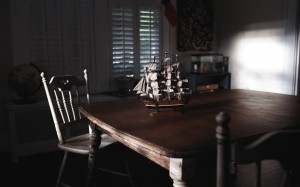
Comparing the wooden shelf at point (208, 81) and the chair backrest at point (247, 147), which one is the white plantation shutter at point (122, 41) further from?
the chair backrest at point (247, 147)

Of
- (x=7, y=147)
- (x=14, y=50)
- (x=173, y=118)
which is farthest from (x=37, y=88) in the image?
(x=173, y=118)

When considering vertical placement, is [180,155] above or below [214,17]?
below

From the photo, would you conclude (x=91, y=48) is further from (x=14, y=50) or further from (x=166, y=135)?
(x=166, y=135)

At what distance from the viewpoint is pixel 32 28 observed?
3289 mm

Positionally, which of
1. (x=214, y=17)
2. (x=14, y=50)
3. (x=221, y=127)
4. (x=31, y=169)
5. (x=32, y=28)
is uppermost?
(x=214, y=17)

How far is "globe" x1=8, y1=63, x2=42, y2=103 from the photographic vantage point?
119 inches

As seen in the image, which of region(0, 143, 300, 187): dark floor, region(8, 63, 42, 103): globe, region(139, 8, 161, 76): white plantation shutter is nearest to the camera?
region(0, 143, 300, 187): dark floor

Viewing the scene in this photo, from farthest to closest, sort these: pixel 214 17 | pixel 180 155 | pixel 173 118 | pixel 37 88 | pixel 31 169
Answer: pixel 214 17, pixel 37 88, pixel 31 169, pixel 173 118, pixel 180 155

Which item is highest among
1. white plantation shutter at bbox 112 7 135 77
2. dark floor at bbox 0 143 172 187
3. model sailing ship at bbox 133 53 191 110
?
white plantation shutter at bbox 112 7 135 77

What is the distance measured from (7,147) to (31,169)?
2.40 ft

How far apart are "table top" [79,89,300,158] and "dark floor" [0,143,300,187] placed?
454 mm

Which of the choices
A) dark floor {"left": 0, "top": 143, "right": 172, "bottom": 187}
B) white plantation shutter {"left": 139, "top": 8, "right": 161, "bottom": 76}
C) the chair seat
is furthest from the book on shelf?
the chair seat

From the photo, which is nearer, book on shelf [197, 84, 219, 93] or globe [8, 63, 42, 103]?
globe [8, 63, 42, 103]

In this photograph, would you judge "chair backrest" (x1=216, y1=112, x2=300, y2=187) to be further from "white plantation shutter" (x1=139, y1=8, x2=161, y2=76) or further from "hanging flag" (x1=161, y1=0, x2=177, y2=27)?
"hanging flag" (x1=161, y1=0, x2=177, y2=27)
